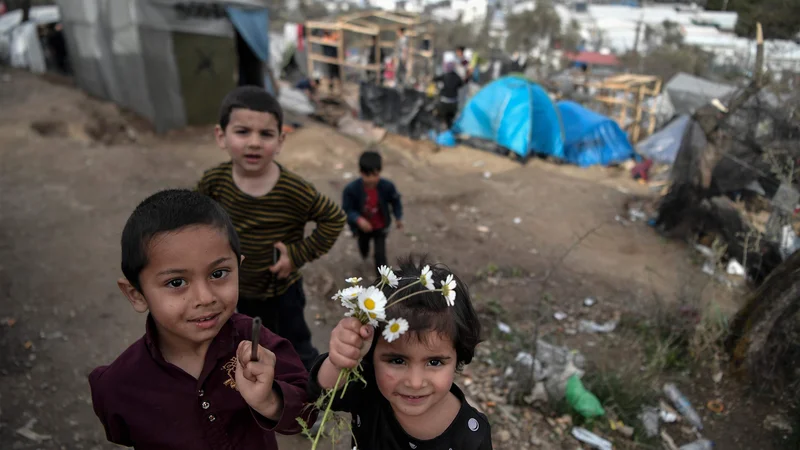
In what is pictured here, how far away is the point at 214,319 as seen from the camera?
3.90ft

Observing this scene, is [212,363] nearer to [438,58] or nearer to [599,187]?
[599,187]

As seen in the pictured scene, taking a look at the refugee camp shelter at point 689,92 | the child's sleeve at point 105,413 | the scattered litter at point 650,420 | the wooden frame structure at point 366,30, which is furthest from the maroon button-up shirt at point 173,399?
the refugee camp shelter at point 689,92

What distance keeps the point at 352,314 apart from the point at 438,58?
1917 centimetres

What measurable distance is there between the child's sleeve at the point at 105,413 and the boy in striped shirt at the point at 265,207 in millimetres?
928

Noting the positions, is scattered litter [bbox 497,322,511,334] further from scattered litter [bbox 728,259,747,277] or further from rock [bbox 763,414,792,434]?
scattered litter [bbox 728,259,747,277]

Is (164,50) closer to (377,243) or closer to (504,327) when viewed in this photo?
(377,243)

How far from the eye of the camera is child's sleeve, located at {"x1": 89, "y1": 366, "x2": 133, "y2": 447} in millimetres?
1214

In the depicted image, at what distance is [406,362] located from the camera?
1188 mm

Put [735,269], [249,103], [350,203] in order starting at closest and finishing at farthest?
[249,103] → [350,203] → [735,269]

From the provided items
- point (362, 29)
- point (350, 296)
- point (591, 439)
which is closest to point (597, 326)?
point (591, 439)

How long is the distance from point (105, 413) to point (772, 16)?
6.80 metres

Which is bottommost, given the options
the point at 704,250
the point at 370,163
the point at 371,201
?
the point at 704,250

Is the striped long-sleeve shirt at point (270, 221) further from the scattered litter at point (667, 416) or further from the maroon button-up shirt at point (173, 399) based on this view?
the scattered litter at point (667, 416)

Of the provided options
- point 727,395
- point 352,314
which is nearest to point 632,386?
point 727,395
